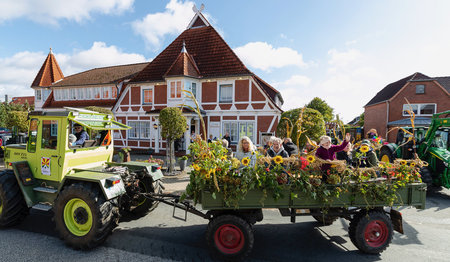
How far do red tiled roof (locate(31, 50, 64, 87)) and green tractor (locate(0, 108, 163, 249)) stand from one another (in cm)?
2659

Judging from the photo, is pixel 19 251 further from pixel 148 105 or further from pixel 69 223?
pixel 148 105

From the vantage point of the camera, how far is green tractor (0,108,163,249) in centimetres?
394

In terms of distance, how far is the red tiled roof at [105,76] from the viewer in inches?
870

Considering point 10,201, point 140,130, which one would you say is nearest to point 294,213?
point 10,201

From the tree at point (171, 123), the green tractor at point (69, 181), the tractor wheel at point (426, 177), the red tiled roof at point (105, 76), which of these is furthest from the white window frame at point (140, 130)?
the tractor wheel at point (426, 177)

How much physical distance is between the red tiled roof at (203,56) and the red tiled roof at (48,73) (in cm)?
1499

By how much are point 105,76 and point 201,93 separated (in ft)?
40.5

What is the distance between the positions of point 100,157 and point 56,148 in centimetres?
99

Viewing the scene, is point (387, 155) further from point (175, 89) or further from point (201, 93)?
point (175, 89)

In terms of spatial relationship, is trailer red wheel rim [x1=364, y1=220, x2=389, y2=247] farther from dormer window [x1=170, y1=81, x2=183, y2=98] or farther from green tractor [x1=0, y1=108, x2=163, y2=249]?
dormer window [x1=170, y1=81, x2=183, y2=98]

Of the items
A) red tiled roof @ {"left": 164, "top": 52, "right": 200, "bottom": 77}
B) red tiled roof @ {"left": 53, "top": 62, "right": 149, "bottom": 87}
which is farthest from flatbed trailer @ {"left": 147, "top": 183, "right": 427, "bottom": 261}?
red tiled roof @ {"left": 53, "top": 62, "right": 149, "bottom": 87}

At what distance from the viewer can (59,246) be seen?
159 inches

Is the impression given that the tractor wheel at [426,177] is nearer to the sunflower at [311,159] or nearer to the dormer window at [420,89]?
the sunflower at [311,159]

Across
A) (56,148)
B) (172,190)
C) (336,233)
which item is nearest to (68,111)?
(56,148)
